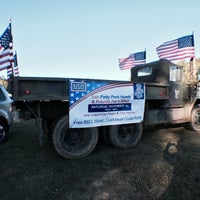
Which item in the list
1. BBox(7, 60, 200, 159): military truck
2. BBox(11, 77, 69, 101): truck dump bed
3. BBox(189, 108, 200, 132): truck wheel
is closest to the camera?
BBox(11, 77, 69, 101): truck dump bed

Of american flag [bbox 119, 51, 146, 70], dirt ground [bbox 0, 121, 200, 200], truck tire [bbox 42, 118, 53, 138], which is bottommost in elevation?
dirt ground [bbox 0, 121, 200, 200]

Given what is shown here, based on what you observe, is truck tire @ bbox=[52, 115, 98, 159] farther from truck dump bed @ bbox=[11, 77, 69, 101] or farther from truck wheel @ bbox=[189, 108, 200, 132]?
truck wheel @ bbox=[189, 108, 200, 132]

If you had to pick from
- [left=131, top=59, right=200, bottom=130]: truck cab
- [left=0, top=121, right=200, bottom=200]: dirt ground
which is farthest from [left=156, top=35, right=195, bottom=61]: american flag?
[left=0, top=121, right=200, bottom=200]: dirt ground

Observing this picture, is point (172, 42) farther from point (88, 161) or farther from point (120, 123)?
point (88, 161)

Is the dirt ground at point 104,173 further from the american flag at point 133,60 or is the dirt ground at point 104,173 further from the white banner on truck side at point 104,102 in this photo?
the american flag at point 133,60

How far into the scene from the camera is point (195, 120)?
6.86m

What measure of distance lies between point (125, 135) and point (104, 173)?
1725 millimetres

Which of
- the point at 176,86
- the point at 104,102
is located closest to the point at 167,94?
the point at 176,86

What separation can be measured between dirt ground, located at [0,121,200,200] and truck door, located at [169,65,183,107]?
142 cm

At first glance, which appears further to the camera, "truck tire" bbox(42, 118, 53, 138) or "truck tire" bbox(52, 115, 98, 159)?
"truck tire" bbox(42, 118, 53, 138)

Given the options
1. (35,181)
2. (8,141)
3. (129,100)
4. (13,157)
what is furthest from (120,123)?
(8,141)

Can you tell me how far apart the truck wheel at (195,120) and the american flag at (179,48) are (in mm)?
2799

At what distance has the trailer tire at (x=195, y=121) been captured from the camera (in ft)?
22.1

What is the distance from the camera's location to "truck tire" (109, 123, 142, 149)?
15.6ft
